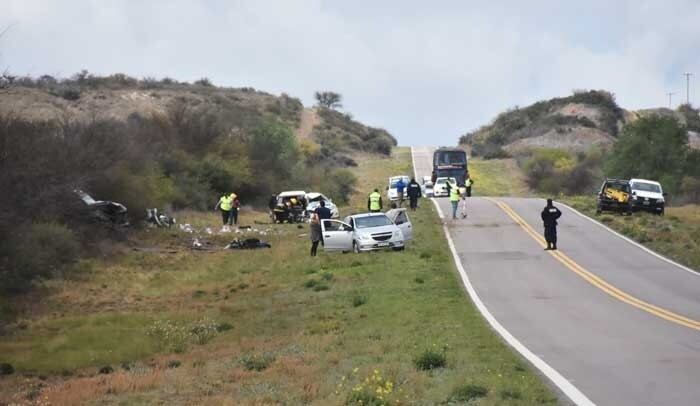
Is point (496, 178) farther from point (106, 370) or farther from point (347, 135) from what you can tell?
point (106, 370)

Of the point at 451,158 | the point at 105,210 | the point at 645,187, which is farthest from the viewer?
the point at 451,158

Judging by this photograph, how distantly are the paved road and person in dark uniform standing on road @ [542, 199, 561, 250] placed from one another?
612 mm

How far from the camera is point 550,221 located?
3378cm

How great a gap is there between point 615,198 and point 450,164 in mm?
23229

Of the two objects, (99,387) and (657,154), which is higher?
(657,154)

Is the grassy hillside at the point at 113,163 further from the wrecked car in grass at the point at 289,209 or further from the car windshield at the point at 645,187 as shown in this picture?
the car windshield at the point at 645,187

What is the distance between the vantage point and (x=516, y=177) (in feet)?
353

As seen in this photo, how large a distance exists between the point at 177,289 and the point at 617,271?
521 inches

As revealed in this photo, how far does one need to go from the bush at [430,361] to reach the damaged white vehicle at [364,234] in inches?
829

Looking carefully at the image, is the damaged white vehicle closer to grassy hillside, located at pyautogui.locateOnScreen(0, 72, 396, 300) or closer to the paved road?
the paved road

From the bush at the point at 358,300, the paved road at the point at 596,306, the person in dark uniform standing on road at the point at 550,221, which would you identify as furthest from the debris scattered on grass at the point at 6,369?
the person in dark uniform standing on road at the point at 550,221

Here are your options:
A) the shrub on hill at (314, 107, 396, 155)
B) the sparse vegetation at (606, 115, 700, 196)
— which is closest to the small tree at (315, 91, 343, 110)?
the shrub on hill at (314, 107, 396, 155)

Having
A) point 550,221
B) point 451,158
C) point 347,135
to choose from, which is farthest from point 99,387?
point 347,135

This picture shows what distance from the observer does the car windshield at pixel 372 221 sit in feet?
116
